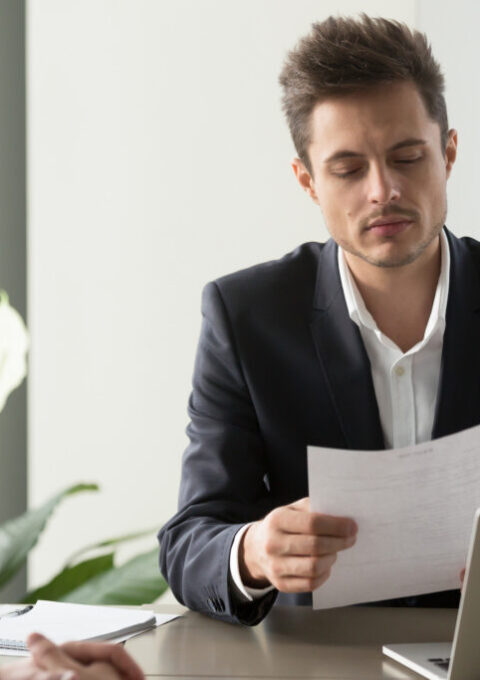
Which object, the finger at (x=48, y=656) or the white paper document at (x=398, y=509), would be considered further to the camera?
the white paper document at (x=398, y=509)

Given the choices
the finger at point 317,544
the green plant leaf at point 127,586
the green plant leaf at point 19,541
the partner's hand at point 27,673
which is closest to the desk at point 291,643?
the finger at point 317,544

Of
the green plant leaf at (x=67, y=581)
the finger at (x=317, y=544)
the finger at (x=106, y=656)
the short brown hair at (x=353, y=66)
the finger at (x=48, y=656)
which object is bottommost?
the green plant leaf at (x=67, y=581)

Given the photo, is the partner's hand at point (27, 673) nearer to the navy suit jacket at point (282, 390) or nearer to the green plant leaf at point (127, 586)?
the navy suit jacket at point (282, 390)

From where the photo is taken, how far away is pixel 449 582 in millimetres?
1309

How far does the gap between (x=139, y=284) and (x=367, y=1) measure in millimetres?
1043

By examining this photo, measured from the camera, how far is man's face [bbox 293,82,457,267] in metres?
1.64

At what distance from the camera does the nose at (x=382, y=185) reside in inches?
64.0

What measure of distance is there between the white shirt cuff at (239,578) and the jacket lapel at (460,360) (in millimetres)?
422

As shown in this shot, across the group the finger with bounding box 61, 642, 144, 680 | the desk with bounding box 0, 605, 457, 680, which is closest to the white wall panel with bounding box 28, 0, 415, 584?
the desk with bounding box 0, 605, 457, 680

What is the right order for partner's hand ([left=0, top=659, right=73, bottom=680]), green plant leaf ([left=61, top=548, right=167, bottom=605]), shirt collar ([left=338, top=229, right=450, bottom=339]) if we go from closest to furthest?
1. partner's hand ([left=0, top=659, right=73, bottom=680])
2. shirt collar ([left=338, top=229, right=450, bottom=339])
3. green plant leaf ([left=61, top=548, right=167, bottom=605])

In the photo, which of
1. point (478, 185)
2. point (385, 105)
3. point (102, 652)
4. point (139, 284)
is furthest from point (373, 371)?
point (139, 284)

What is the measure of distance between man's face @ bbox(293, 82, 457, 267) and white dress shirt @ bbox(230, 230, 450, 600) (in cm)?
12

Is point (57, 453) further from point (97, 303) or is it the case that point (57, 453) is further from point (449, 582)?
point (449, 582)

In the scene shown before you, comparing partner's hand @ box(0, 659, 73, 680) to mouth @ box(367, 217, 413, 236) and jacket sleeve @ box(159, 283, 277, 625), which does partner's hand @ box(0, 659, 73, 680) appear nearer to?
jacket sleeve @ box(159, 283, 277, 625)
